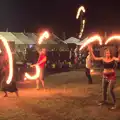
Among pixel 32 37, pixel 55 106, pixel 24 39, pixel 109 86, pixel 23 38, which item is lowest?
pixel 55 106

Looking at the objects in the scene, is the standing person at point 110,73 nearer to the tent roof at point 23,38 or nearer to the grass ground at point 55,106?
the grass ground at point 55,106

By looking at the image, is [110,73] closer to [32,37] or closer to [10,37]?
[10,37]

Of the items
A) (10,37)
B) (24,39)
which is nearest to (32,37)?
(24,39)

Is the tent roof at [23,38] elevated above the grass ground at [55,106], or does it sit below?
above

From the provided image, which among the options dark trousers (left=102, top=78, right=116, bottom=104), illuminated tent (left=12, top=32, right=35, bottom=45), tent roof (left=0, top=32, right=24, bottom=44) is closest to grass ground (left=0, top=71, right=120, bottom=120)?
dark trousers (left=102, top=78, right=116, bottom=104)

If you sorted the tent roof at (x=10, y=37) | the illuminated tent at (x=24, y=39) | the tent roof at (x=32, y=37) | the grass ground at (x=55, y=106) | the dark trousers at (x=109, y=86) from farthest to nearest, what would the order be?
the tent roof at (x=32, y=37) → the illuminated tent at (x=24, y=39) → the tent roof at (x=10, y=37) → the dark trousers at (x=109, y=86) → the grass ground at (x=55, y=106)

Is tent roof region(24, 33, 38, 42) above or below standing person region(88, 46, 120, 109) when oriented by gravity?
above

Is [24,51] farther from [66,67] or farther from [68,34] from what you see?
[68,34]

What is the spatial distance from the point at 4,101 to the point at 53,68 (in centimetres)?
1702

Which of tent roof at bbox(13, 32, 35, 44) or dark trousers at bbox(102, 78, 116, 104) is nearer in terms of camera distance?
dark trousers at bbox(102, 78, 116, 104)

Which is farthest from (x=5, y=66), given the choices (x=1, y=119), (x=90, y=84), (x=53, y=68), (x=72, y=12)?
(x=72, y=12)

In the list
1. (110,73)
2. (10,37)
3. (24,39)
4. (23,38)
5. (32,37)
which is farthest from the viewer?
(32,37)

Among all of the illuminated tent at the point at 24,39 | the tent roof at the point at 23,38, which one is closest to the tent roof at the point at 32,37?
the illuminated tent at the point at 24,39

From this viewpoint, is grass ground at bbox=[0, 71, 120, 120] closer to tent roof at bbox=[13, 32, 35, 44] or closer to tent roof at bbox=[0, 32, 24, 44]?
tent roof at bbox=[0, 32, 24, 44]
